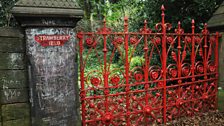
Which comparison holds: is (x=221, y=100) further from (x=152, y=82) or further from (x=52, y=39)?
(x=52, y=39)

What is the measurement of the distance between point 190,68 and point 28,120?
117 inches

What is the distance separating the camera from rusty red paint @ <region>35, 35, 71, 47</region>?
2.70 m

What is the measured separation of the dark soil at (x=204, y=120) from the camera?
404 cm

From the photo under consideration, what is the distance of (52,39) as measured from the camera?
109 inches

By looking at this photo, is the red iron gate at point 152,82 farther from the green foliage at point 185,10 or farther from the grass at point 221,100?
the green foliage at point 185,10

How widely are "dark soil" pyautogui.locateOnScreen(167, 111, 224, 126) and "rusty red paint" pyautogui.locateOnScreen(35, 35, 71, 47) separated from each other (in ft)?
7.90

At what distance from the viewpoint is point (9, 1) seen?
4188mm

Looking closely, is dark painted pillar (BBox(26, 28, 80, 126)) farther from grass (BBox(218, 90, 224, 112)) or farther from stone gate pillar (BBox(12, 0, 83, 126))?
grass (BBox(218, 90, 224, 112))

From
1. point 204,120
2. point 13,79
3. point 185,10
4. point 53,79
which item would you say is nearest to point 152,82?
point 204,120

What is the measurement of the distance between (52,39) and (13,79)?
0.65m

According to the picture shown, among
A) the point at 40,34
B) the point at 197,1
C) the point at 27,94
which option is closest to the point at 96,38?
the point at 40,34

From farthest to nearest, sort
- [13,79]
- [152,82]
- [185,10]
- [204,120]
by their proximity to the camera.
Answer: [185,10], [204,120], [152,82], [13,79]

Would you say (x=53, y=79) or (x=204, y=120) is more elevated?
(x=53, y=79)

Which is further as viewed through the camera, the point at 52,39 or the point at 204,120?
the point at 204,120
